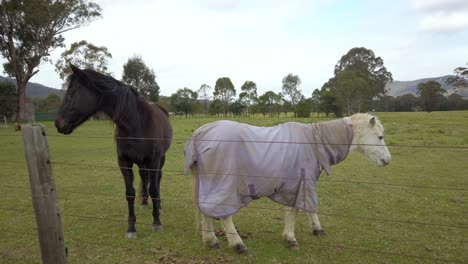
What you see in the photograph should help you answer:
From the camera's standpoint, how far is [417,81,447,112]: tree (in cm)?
4309

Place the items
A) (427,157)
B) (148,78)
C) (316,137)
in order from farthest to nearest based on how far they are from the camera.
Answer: (148,78) < (427,157) < (316,137)

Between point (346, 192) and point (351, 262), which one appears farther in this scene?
point (346, 192)

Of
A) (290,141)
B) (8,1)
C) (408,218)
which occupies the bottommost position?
(408,218)

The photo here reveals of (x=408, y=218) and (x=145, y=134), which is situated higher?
(x=145, y=134)

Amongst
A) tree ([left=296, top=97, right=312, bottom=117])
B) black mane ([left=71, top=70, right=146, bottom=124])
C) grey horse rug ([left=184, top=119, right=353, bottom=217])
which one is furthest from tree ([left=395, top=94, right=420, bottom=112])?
black mane ([left=71, top=70, right=146, bottom=124])

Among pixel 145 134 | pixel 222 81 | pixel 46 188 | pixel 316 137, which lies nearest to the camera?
pixel 46 188

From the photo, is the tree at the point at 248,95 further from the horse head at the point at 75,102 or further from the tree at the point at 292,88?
the horse head at the point at 75,102

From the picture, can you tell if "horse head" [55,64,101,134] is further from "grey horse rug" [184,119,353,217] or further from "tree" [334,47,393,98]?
"tree" [334,47,393,98]

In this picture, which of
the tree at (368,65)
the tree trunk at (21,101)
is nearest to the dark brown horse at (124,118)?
the tree trunk at (21,101)

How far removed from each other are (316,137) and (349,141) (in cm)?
44

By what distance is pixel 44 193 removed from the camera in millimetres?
2463

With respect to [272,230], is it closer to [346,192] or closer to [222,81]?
[346,192]

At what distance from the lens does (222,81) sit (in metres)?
70.4

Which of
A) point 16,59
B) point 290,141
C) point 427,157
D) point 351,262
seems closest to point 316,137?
point 290,141
